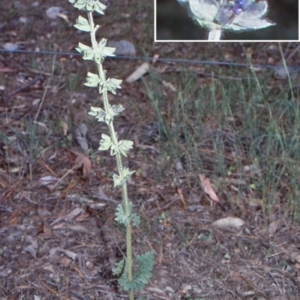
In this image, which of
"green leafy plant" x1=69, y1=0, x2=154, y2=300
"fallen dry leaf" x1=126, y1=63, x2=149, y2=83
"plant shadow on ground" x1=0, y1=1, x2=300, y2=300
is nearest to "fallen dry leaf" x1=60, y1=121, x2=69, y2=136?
"plant shadow on ground" x1=0, y1=1, x2=300, y2=300

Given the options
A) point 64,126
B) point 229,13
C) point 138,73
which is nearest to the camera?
point 229,13

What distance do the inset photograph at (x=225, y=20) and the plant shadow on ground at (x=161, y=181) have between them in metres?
0.26

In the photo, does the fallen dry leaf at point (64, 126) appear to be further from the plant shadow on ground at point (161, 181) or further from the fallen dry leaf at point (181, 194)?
the fallen dry leaf at point (181, 194)

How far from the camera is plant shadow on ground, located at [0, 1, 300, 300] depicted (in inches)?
67.5

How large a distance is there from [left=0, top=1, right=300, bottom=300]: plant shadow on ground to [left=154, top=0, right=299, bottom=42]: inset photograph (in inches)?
10.4

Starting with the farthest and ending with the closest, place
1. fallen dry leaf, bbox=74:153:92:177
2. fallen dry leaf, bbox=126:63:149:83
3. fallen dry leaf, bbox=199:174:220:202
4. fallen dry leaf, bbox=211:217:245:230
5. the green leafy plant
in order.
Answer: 1. fallen dry leaf, bbox=126:63:149:83
2. fallen dry leaf, bbox=74:153:92:177
3. fallen dry leaf, bbox=199:174:220:202
4. fallen dry leaf, bbox=211:217:245:230
5. the green leafy plant

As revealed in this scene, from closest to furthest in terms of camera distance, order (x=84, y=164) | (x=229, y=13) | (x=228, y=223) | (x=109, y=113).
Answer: (x=109, y=113) → (x=229, y=13) → (x=228, y=223) → (x=84, y=164)

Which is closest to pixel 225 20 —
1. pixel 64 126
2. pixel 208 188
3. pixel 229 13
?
pixel 229 13

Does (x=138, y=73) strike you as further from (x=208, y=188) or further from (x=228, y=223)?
(x=228, y=223)

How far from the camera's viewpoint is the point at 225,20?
177cm

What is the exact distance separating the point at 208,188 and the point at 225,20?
1.83ft

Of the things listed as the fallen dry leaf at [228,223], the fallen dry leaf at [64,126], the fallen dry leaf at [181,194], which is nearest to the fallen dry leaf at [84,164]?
the fallen dry leaf at [64,126]

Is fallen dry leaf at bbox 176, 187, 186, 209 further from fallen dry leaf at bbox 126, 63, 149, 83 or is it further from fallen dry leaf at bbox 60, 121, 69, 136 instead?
fallen dry leaf at bbox 126, 63, 149, 83

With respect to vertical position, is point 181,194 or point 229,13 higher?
point 229,13
